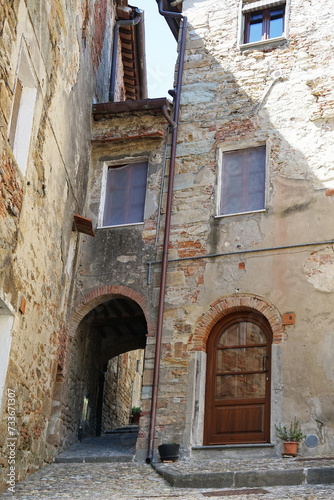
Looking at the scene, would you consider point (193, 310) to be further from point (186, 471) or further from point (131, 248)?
point (186, 471)

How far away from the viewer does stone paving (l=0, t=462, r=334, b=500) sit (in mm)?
7352

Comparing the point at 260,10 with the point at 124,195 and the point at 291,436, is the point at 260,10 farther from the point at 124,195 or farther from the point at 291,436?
the point at 291,436

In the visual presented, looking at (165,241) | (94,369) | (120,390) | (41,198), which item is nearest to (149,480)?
(41,198)

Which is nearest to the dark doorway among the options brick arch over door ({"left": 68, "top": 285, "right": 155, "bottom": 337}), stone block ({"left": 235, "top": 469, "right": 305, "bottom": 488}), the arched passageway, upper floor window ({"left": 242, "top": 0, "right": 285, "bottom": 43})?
the arched passageway

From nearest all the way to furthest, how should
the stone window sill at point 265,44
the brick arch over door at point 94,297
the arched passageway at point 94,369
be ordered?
the arched passageway at point 94,369
the brick arch over door at point 94,297
the stone window sill at point 265,44

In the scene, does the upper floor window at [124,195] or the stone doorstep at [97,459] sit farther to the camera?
the upper floor window at [124,195]

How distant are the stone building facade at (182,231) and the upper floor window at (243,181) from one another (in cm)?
2

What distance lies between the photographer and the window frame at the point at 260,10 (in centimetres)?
1270

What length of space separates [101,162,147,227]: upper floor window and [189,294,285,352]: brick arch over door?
2.17 m

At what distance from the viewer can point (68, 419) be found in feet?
37.6

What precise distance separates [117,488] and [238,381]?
2.87 m

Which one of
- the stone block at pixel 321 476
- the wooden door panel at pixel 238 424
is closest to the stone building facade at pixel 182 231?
the wooden door panel at pixel 238 424

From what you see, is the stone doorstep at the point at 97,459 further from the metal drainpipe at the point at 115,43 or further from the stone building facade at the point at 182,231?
the metal drainpipe at the point at 115,43

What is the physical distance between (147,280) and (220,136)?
9.10 feet
